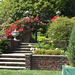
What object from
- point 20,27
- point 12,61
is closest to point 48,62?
point 12,61

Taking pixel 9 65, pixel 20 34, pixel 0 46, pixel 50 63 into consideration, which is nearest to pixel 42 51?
pixel 50 63

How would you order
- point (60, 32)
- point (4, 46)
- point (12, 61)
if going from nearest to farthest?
1. point (12, 61)
2. point (4, 46)
3. point (60, 32)

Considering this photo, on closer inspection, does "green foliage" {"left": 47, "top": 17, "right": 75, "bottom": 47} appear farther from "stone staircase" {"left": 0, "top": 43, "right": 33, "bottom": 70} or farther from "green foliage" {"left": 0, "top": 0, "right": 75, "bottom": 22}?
"green foliage" {"left": 0, "top": 0, "right": 75, "bottom": 22}

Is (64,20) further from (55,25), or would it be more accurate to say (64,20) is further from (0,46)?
(0,46)

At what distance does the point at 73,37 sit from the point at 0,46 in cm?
532

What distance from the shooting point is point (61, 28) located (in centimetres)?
1097

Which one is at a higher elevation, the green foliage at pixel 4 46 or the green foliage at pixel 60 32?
the green foliage at pixel 60 32

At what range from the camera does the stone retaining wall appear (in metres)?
7.93

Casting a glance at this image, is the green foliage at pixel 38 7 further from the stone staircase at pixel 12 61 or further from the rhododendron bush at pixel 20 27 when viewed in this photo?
the stone staircase at pixel 12 61

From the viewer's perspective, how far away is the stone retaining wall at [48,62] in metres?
7.93

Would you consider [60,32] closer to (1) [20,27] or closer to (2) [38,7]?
(1) [20,27]

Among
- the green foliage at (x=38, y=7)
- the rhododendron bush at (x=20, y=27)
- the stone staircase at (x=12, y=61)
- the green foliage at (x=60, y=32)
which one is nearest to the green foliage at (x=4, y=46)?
the stone staircase at (x=12, y=61)

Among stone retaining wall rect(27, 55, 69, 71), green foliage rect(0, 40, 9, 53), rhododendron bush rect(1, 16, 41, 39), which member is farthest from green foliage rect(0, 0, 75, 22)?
stone retaining wall rect(27, 55, 69, 71)

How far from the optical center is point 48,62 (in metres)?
7.97
